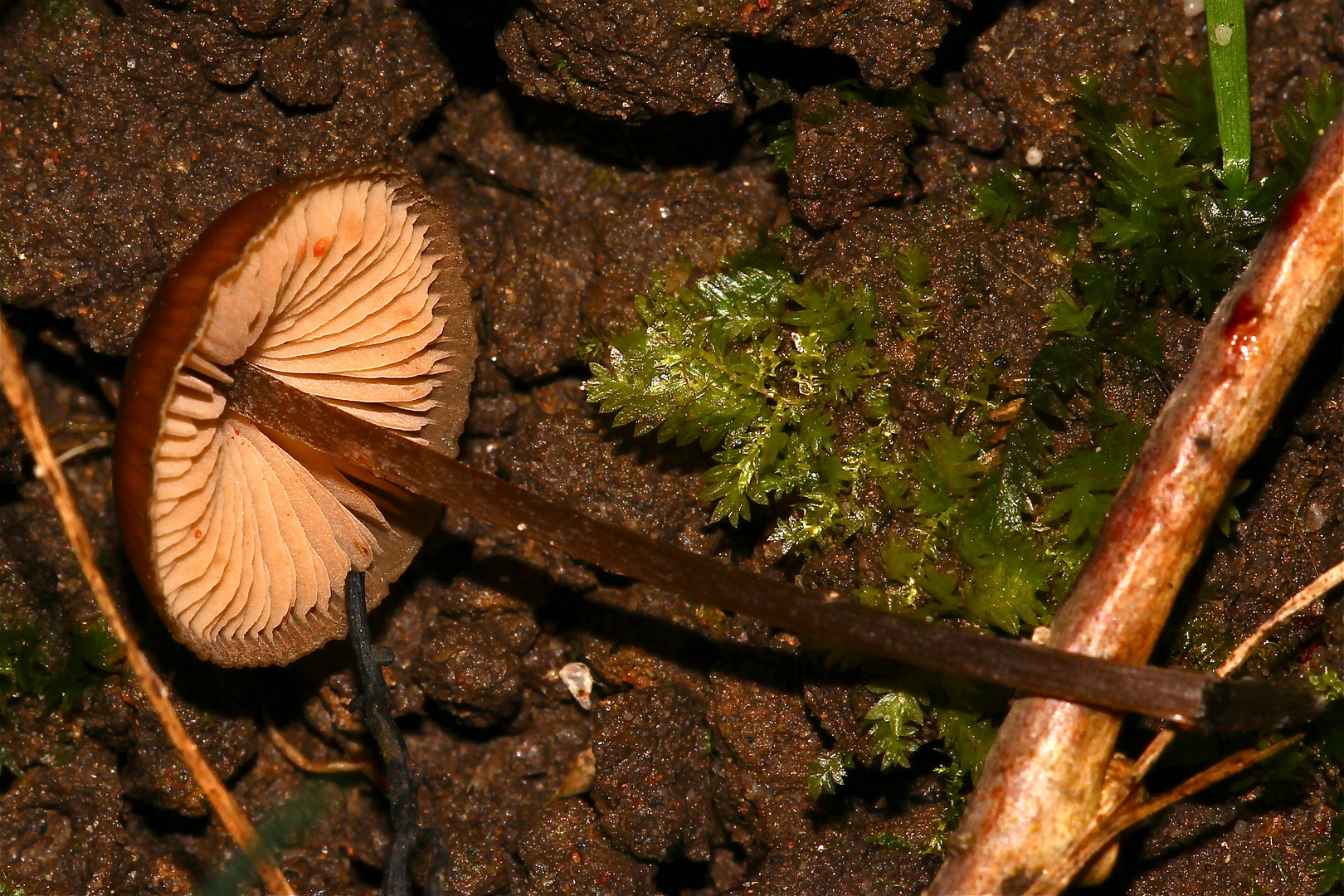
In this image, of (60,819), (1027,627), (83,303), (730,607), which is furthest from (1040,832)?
(83,303)

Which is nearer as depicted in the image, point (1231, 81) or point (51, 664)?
point (1231, 81)

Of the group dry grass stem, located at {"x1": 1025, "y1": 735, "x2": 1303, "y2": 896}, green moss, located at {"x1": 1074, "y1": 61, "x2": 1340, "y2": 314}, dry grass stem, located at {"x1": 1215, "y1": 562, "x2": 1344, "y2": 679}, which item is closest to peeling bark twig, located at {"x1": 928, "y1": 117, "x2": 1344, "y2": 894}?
dry grass stem, located at {"x1": 1025, "y1": 735, "x2": 1303, "y2": 896}

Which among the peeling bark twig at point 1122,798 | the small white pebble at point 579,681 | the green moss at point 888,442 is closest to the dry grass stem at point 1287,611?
the peeling bark twig at point 1122,798

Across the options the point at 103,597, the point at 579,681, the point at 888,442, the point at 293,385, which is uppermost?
the point at 888,442

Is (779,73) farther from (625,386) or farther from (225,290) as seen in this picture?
(225,290)

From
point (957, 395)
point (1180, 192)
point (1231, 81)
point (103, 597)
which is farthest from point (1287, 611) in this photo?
point (103, 597)

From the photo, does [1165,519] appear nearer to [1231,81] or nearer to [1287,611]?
[1287,611]
